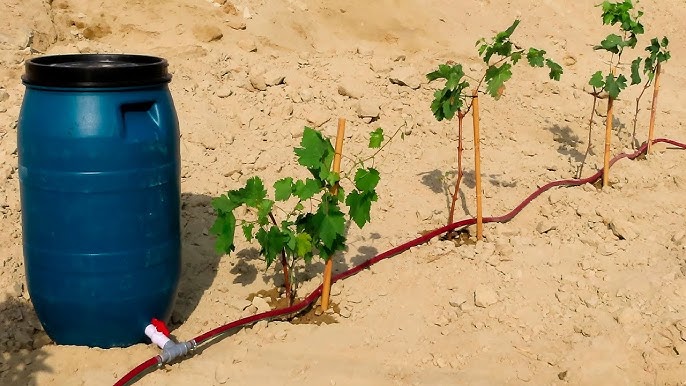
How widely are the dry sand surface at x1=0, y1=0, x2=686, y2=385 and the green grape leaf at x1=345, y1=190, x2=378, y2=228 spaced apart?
536 mm

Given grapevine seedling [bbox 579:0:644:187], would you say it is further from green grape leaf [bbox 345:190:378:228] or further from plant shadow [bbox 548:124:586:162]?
green grape leaf [bbox 345:190:378:228]

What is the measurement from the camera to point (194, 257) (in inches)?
166

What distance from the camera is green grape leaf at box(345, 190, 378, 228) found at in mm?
3508

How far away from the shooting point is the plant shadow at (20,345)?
3219 mm

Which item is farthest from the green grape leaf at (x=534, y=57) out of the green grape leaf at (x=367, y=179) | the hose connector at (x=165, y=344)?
the hose connector at (x=165, y=344)

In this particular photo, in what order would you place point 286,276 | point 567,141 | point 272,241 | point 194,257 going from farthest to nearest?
point 567,141 → point 194,257 → point 286,276 → point 272,241

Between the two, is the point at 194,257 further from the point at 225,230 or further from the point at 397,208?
the point at 397,208

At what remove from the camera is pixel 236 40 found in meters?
6.52

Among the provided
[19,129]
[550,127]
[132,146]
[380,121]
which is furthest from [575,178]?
[19,129]

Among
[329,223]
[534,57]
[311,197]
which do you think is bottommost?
[329,223]

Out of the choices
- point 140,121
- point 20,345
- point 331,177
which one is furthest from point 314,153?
point 20,345

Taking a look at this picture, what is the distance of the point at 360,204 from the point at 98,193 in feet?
3.78

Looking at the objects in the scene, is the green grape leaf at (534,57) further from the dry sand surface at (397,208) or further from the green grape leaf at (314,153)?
the green grape leaf at (314,153)

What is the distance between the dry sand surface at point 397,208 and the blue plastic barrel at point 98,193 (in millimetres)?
214
